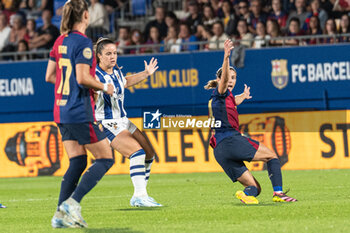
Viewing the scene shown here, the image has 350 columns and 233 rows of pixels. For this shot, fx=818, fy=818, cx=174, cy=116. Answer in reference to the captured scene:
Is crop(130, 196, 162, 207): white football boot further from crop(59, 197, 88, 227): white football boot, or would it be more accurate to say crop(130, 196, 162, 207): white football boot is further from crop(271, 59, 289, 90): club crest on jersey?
crop(271, 59, 289, 90): club crest on jersey

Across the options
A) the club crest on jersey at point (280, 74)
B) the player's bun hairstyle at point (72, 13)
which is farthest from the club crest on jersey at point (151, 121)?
the player's bun hairstyle at point (72, 13)

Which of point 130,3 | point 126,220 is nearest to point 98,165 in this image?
point 126,220

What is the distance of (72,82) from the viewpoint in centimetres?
787

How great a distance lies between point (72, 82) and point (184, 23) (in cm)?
1505

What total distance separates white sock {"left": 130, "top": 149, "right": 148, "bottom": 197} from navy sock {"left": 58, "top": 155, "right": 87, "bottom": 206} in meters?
2.38

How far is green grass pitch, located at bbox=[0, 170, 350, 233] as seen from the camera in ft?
26.4

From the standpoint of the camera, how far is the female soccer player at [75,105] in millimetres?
7785

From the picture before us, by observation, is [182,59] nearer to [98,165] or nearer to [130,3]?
[130,3]

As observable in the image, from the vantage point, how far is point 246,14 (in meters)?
22.2

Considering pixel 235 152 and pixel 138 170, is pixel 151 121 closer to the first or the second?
pixel 138 170

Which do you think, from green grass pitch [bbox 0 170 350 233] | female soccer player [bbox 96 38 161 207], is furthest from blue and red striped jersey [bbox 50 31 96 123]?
female soccer player [bbox 96 38 161 207]

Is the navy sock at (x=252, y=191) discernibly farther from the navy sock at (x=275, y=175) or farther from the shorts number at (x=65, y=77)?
the shorts number at (x=65, y=77)

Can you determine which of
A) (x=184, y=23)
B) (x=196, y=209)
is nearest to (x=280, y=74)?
(x=184, y=23)

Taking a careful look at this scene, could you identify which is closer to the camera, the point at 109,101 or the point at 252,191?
the point at 252,191
